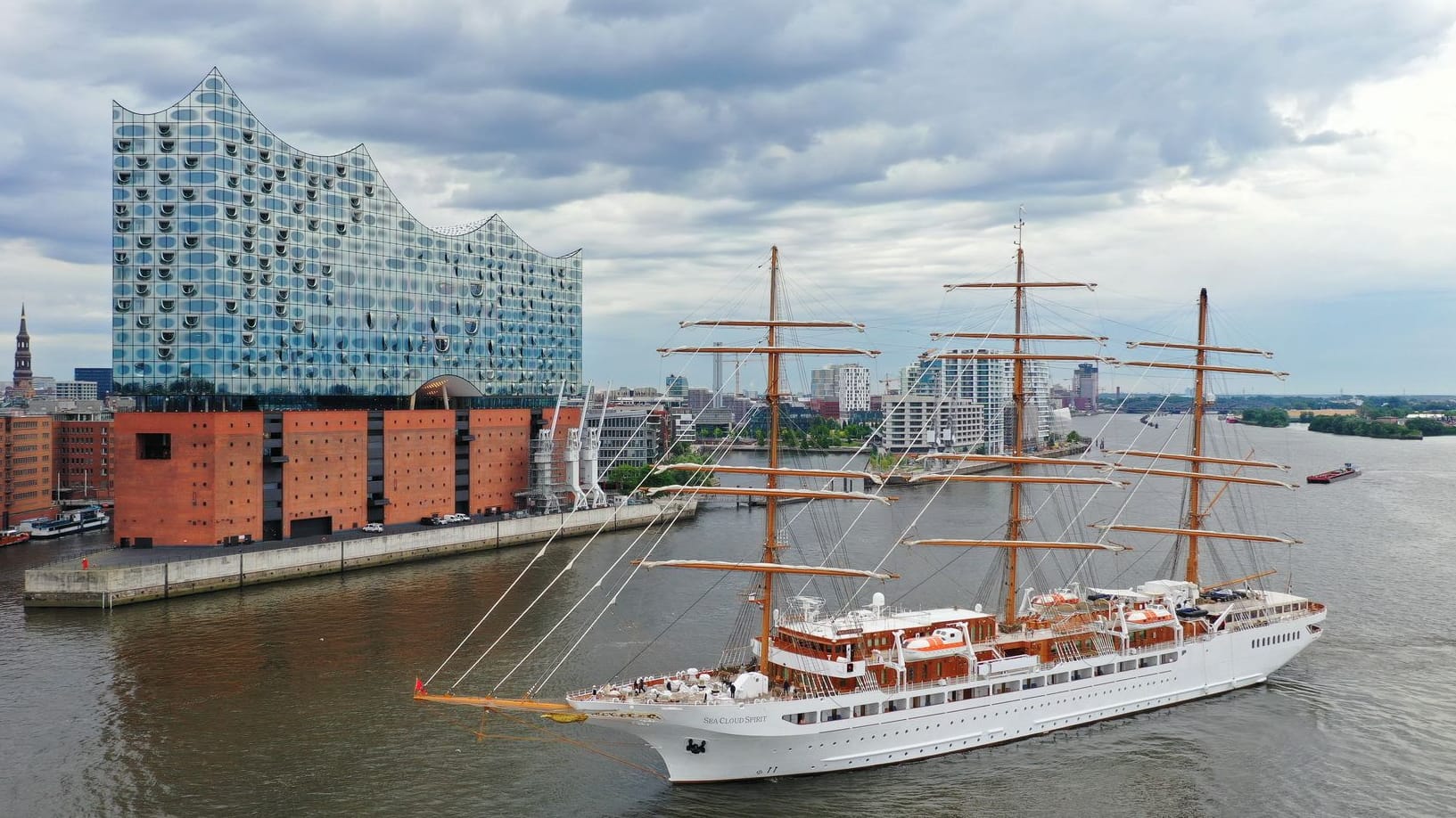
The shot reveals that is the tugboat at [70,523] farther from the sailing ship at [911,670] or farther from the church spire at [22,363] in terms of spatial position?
the church spire at [22,363]

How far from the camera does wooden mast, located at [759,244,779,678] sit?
30125 mm

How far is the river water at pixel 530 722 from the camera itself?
26.3 m

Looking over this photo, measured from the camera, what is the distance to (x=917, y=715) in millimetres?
28859

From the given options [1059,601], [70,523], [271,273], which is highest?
[271,273]

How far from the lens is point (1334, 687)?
35469 millimetres

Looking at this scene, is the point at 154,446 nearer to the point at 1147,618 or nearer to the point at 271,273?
the point at 271,273

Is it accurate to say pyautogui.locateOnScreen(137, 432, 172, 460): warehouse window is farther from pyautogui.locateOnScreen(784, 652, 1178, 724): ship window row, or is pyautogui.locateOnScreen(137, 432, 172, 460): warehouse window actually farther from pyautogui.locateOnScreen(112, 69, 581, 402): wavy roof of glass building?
pyautogui.locateOnScreen(784, 652, 1178, 724): ship window row

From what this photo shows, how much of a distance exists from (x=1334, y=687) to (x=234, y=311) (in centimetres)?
5578

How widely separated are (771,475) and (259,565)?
33.9 metres

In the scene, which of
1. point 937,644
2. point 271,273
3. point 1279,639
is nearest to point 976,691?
point 937,644

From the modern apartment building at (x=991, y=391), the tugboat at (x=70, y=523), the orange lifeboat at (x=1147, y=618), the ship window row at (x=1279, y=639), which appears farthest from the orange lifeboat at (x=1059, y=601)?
the modern apartment building at (x=991, y=391)

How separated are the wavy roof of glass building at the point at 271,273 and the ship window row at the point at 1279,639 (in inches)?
2049

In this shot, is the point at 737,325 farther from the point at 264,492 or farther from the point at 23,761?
the point at 264,492

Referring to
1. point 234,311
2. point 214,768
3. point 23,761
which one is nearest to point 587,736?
point 214,768
